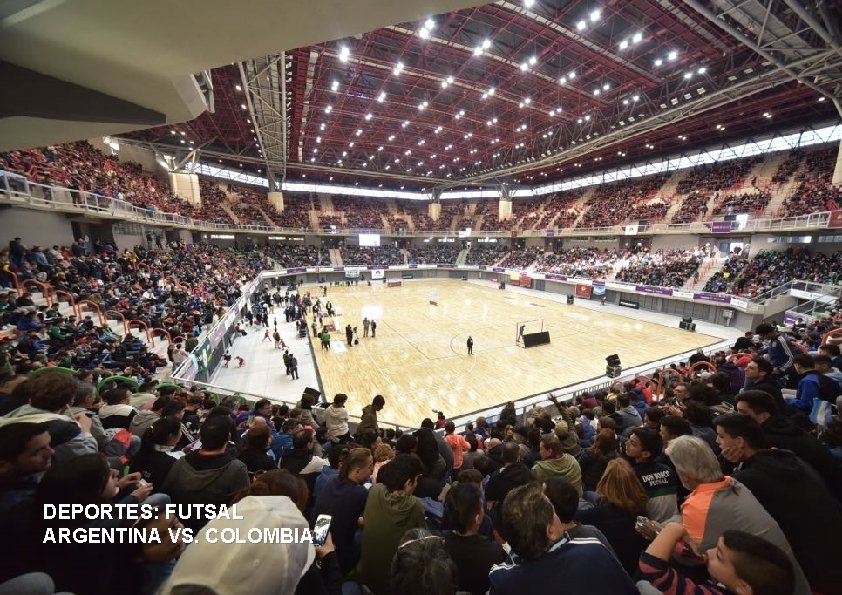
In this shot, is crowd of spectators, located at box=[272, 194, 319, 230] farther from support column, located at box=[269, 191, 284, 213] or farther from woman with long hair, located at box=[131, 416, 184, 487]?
woman with long hair, located at box=[131, 416, 184, 487]

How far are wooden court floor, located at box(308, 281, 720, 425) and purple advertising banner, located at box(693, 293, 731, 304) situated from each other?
3.30m

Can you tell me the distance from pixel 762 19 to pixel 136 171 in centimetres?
3602

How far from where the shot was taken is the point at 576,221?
128 feet

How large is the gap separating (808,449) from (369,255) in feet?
152

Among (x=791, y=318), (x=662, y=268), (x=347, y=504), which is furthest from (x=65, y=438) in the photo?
(x=662, y=268)

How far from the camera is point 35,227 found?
12.4 metres

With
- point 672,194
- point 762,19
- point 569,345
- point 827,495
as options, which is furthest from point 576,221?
point 827,495

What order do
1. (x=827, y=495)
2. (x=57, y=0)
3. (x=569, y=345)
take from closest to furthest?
(x=827, y=495)
(x=57, y=0)
(x=569, y=345)

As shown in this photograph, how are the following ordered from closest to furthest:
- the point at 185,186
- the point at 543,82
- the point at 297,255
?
the point at 543,82 → the point at 185,186 → the point at 297,255

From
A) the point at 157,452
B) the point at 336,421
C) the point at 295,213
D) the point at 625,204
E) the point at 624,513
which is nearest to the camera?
the point at 624,513

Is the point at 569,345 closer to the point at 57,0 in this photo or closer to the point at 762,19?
the point at 762,19

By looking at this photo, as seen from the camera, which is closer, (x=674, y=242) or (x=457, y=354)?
(x=457, y=354)

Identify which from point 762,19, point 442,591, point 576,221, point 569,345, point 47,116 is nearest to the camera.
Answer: point 442,591

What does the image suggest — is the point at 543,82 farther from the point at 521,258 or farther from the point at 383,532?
the point at 521,258
